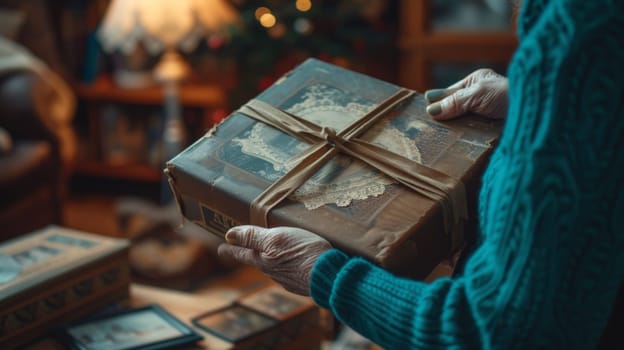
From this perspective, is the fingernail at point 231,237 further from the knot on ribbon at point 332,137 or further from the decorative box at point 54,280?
the decorative box at point 54,280

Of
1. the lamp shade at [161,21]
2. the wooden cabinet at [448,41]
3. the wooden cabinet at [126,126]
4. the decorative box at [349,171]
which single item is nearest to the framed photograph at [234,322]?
the decorative box at [349,171]

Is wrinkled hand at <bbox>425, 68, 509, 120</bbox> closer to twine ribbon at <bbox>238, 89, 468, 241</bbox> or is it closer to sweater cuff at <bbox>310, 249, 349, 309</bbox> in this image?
twine ribbon at <bbox>238, 89, 468, 241</bbox>

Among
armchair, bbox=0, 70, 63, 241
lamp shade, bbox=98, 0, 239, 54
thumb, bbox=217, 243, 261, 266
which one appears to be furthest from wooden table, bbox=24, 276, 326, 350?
lamp shade, bbox=98, 0, 239, 54

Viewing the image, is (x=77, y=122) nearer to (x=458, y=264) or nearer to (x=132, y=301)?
(x=132, y=301)

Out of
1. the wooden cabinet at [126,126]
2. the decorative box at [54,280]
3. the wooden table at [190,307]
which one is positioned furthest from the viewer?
the wooden cabinet at [126,126]

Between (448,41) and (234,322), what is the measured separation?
1.98 metres

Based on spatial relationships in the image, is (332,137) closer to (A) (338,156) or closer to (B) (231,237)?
(A) (338,156)

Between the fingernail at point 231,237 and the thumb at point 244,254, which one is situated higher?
the fingernail at point 231,237

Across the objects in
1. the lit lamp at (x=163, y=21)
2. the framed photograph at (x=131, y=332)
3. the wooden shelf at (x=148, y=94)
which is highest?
the lit lamp at (x=163, y=21)

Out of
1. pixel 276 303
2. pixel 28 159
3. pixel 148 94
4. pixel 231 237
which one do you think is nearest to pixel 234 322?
pixel 276 303

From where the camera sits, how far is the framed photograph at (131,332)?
1101mm

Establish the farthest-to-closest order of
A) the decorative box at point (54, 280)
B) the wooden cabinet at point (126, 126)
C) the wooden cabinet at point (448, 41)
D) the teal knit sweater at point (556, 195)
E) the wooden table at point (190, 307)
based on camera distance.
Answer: the wooden cabinet at point (126, 126) → the wooden cabinet at point (448, 41) → the wooden table at point (190, 307) → the decorative box at point (54, 280) → the teal knit sweater at point (556, 195)

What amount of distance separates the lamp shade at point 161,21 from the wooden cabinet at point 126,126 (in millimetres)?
610

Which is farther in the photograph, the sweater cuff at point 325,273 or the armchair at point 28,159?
the armchair at point 28,159
